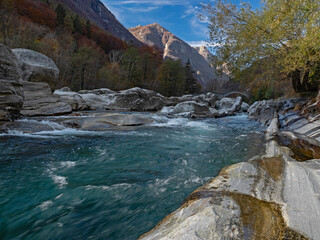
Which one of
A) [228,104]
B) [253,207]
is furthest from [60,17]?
[253,207]

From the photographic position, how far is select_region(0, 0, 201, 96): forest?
80.0 ft

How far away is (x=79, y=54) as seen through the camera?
92.6ft

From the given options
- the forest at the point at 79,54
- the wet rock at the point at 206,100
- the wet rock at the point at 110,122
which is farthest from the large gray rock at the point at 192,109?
the forest at the point at 79,54

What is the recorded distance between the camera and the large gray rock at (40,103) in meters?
8.64

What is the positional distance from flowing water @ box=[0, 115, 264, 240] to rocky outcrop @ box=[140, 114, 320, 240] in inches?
25.8

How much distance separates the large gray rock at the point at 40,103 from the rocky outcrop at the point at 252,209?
31.1 ft

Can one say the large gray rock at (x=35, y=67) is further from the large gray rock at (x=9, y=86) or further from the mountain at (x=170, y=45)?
the mountain at (x=170, y=45)

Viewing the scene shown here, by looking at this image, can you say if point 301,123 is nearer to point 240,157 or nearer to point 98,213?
→ point 240,157

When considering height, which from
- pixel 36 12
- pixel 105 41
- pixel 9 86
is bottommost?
pixel 9 86

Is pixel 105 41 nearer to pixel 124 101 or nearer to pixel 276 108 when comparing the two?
pixel 124 101

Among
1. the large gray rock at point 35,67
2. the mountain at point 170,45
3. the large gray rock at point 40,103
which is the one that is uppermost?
the mountain at point 170,45

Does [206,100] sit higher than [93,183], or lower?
higher

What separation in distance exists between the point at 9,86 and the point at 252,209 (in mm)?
8057

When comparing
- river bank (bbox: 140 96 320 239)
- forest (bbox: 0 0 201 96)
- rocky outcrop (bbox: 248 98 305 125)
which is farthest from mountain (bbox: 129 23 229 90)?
river bank (bbox: 140 96 320 239)
